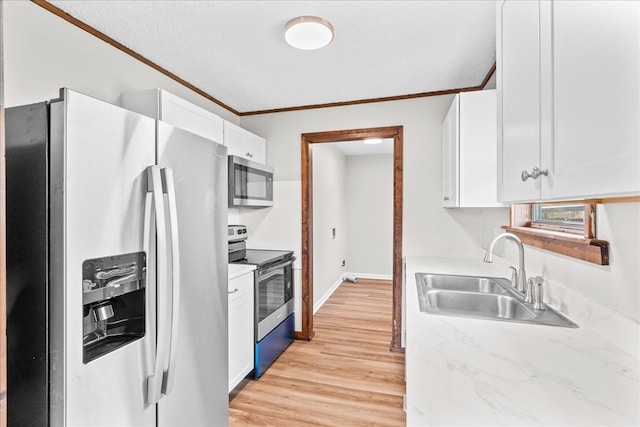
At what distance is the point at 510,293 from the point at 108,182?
1.93 metres

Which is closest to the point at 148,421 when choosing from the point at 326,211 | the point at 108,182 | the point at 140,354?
the point at 140,354

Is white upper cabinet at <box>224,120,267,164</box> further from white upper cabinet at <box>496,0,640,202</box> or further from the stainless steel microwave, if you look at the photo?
white upper cabinet at <box>496,0,640,202</box>

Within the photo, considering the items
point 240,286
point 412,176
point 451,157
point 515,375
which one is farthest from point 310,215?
point 515,375

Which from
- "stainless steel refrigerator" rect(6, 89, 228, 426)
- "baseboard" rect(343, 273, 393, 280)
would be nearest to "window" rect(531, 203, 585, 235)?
"stainless steel refrigerator" rect(6, 89, 228, 426)

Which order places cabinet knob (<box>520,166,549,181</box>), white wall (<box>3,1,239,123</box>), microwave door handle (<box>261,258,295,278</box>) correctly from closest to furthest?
cabinet knob (<box>520,166,549,181</box>)
white wall (<box>3,1,239,123</box>)
microwave door handle (<box>261,258,295,278</box>)

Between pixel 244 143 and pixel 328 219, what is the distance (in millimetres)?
2197

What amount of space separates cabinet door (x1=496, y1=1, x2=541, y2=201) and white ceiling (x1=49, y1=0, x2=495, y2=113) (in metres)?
0.70

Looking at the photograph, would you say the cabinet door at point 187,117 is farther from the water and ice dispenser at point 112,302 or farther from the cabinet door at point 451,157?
the cabinet door at point 451,157

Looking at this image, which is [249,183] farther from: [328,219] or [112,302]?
[328,219]

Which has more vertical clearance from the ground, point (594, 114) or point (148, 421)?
point (594, 114)

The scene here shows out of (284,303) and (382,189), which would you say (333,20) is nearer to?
(284,303)

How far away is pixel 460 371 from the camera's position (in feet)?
2.86

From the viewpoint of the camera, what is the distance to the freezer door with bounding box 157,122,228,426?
1.36 metres

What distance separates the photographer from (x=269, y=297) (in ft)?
8.85
